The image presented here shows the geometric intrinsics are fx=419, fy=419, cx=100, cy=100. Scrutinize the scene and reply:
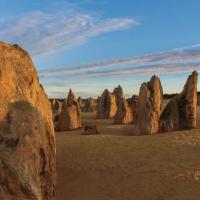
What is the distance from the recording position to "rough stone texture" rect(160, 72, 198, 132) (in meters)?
21.0

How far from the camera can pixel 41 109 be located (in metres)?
8.62

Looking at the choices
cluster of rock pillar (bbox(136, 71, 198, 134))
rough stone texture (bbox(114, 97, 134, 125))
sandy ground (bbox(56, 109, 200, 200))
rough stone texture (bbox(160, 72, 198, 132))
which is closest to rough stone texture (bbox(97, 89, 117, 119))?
rough stone texture (bbox(114, 97, 134, 125))

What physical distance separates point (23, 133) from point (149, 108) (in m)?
13.9

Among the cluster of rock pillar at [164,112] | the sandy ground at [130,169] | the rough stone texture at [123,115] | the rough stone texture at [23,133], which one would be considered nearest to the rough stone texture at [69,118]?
the rough stone texture at [123,115]

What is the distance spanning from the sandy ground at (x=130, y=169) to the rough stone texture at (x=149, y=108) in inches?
91.2

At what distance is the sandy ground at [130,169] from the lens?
11.4 meters

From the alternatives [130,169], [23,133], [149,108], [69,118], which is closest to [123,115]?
[69,118]

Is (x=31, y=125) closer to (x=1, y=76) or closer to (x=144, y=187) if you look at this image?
(x=1, y=76)

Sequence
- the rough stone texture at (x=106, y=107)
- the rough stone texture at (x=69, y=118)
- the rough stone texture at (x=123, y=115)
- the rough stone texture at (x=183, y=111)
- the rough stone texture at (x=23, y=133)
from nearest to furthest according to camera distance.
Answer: the rough stone texture at (x=23, y=133)
the rough stone texture at (x=183, y=111)
the rough stone texture at (x=69, y=118)
the rough stone texture at (x=123, y=115)
the rough stone texture at (x=106, y=107)

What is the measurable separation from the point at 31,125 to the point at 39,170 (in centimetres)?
88

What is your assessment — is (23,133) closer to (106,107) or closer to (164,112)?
(164,112)

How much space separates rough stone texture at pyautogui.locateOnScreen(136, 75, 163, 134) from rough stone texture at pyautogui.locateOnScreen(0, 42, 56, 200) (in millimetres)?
12066

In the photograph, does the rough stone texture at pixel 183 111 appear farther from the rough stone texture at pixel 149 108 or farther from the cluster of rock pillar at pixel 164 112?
the rough stone texture at pixel 149 108

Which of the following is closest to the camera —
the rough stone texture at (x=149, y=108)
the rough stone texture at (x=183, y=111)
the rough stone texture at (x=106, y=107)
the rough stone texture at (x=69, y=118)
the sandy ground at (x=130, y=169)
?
the sandy ground at (x=130, y=169)
